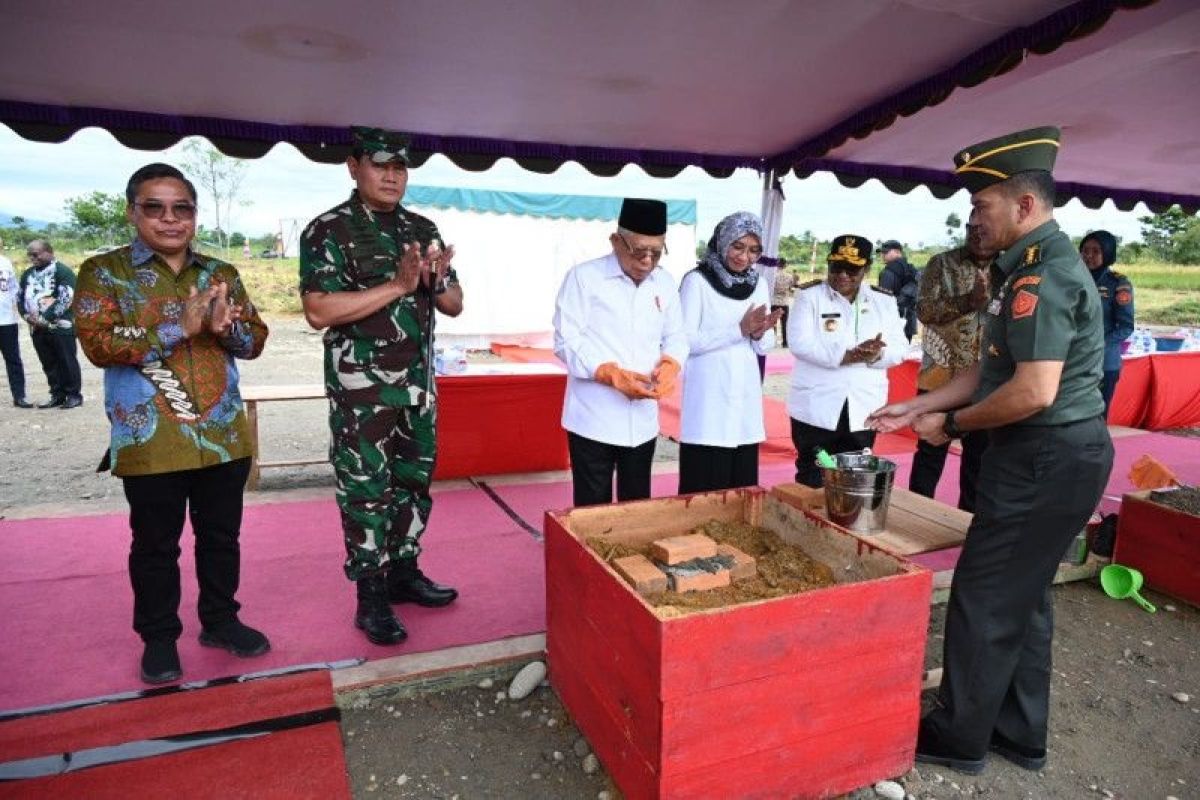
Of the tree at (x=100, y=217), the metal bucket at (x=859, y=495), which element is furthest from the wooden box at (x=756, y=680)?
the tree at (x=100, y=217)

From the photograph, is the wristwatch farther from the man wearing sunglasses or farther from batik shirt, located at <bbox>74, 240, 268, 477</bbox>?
the man wearing sunglasses

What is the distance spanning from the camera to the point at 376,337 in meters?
2.47

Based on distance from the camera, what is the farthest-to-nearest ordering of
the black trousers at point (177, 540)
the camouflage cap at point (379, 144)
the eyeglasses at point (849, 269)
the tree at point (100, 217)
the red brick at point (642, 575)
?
the tree at point (100, 217) < the eyeglasses at point (849, 269) < the camouflage cap at point (379, 144) < the black trousers at point (177, 540) < the red brick at point (642, 575)

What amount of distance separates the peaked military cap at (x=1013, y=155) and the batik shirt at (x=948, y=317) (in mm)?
1777

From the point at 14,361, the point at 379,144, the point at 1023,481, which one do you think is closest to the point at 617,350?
the point at 379,144

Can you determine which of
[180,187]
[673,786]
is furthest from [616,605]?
[180,187]

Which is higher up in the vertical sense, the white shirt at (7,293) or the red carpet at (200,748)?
the white shirt at (7,293)

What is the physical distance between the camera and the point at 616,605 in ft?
5.92

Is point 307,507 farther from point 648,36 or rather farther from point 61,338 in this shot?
point 61,338

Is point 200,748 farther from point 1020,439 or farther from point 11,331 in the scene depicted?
point 11,331

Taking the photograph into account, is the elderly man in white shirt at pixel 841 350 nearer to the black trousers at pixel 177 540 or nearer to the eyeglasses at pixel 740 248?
the eyeglasses at pixel 740 248

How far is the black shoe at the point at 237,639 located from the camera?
2549mm

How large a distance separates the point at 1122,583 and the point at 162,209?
4351 millimetres

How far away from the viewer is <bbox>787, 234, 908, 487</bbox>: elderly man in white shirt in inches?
132
